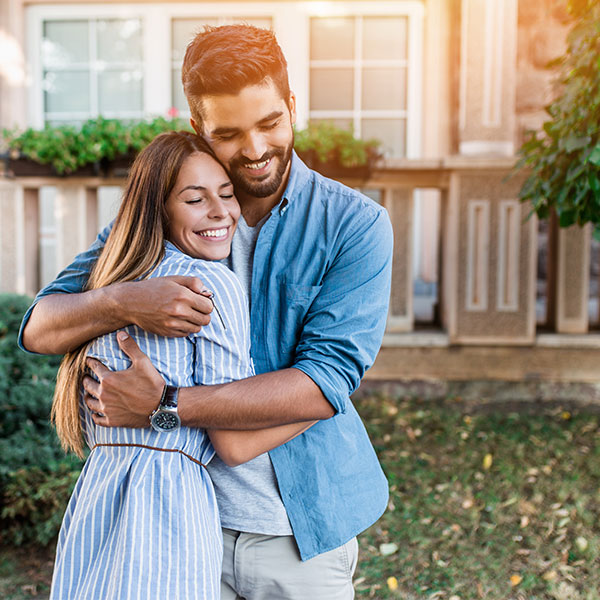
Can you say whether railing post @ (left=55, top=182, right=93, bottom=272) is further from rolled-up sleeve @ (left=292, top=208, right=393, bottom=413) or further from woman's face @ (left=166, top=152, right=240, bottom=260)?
rolled-up sleeve @ (left=292, top=208, right=393, bottom=413)

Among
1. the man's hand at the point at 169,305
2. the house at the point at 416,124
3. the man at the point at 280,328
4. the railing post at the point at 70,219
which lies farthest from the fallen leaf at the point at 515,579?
the railing post at the point at 70,219

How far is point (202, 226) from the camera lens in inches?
63.3

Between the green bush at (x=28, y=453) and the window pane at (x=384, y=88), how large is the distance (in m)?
4.64

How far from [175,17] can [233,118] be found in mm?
5866

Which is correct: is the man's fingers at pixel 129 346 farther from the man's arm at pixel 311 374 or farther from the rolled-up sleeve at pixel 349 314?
the rolled-up sleeve at pixel 349 314

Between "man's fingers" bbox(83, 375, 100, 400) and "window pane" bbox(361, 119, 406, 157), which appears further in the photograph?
"window pane" bbox(361, 119, 406, 157)

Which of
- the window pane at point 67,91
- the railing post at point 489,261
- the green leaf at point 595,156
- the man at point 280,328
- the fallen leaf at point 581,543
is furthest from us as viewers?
the window pane at point 67,91

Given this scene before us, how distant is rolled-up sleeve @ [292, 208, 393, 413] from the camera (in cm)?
150

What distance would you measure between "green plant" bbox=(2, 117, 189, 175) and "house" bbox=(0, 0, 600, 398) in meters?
0.28

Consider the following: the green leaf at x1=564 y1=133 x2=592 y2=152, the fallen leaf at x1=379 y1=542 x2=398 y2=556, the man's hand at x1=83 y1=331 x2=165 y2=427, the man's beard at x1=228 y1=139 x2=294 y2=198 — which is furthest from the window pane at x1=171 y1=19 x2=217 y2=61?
the man's hand at x1=83 y1=331 x2=165 y2=427

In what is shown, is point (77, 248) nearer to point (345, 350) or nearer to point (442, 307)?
point (442, 307)

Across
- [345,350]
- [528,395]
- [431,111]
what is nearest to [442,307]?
[528,395]

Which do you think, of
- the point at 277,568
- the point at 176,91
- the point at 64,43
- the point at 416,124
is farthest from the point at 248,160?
the point at 64,43

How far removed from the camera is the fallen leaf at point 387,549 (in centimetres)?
321
